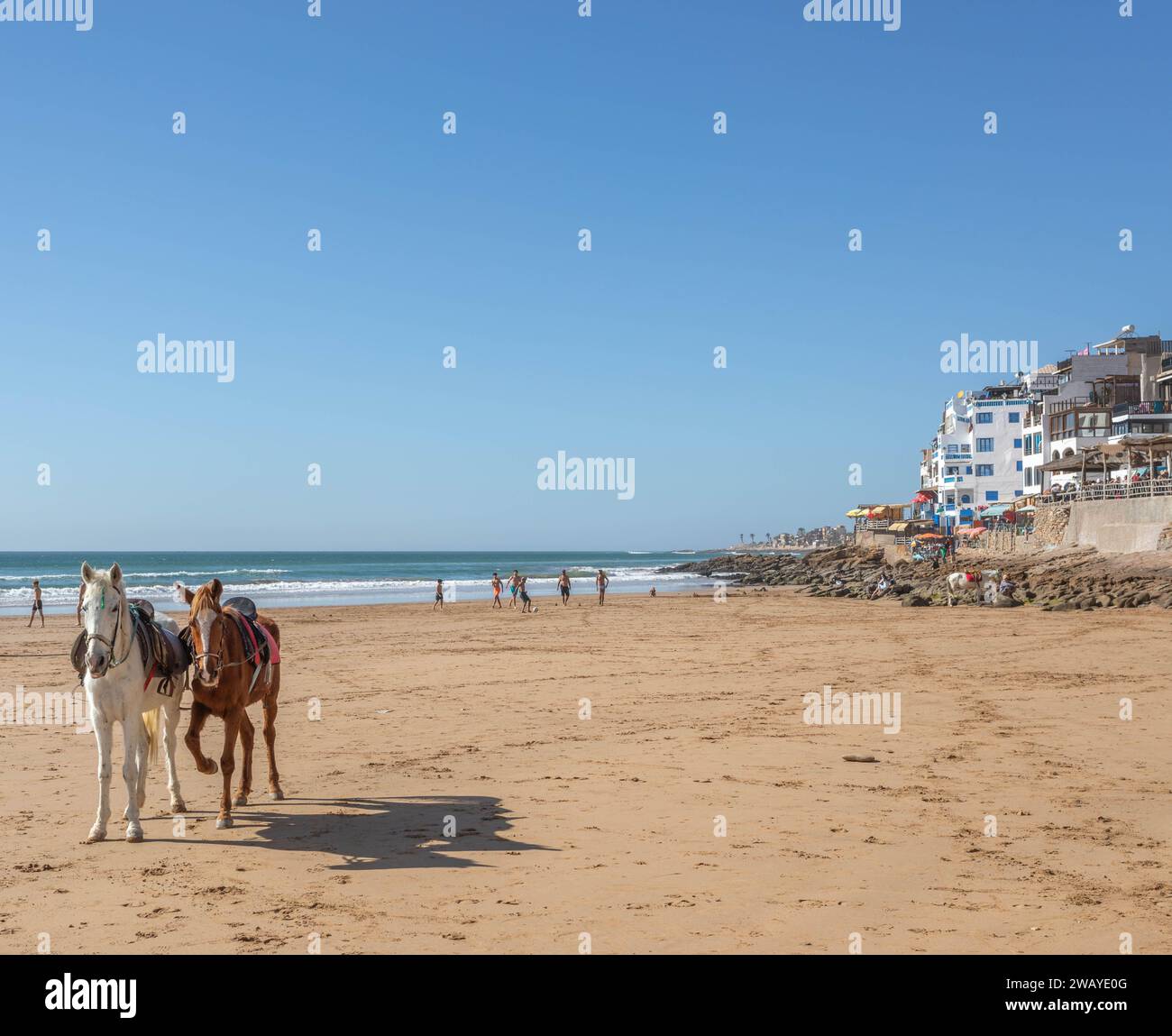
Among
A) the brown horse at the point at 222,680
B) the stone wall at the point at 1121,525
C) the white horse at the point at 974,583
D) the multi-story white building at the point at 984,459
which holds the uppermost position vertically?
the multi-story white building at the point at 984,459

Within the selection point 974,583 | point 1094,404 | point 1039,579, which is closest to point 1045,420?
point 1094,404

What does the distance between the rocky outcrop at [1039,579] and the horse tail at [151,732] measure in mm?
30579

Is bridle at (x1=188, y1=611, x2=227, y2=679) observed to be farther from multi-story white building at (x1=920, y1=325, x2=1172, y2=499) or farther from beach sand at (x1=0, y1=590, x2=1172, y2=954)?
multi-story white building at (x1=920, y1=325, x2=1172, y2=499)

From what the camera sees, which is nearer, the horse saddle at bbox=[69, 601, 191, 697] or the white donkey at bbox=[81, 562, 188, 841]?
the white donkey at bbox=[81, 562, 188, 841]

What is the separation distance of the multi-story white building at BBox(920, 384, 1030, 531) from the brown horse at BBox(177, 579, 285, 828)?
83412mm

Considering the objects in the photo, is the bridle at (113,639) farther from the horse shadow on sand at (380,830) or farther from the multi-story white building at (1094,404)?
the multi-story white building at (1094,404)

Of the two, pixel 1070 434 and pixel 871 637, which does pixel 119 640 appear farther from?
pixel 1070 434

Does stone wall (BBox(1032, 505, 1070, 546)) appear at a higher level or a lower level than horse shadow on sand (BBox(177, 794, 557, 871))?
higher

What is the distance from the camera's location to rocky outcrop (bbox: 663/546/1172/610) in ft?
107

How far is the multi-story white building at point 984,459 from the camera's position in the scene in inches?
3420

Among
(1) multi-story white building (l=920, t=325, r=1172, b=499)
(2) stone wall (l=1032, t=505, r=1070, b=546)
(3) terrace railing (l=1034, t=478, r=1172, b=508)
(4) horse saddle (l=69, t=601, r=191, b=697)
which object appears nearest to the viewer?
(4) horse saddle (l=69, t=601, r=191, b=697)

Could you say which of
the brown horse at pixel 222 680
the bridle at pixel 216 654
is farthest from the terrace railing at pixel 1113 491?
the bridle at pixel 216 654

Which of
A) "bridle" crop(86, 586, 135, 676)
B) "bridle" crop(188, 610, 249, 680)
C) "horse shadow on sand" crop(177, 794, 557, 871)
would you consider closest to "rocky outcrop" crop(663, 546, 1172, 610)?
"horse shadow on sand" crop(177, 794, 557, 871)

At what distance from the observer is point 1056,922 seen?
6.17 meters
